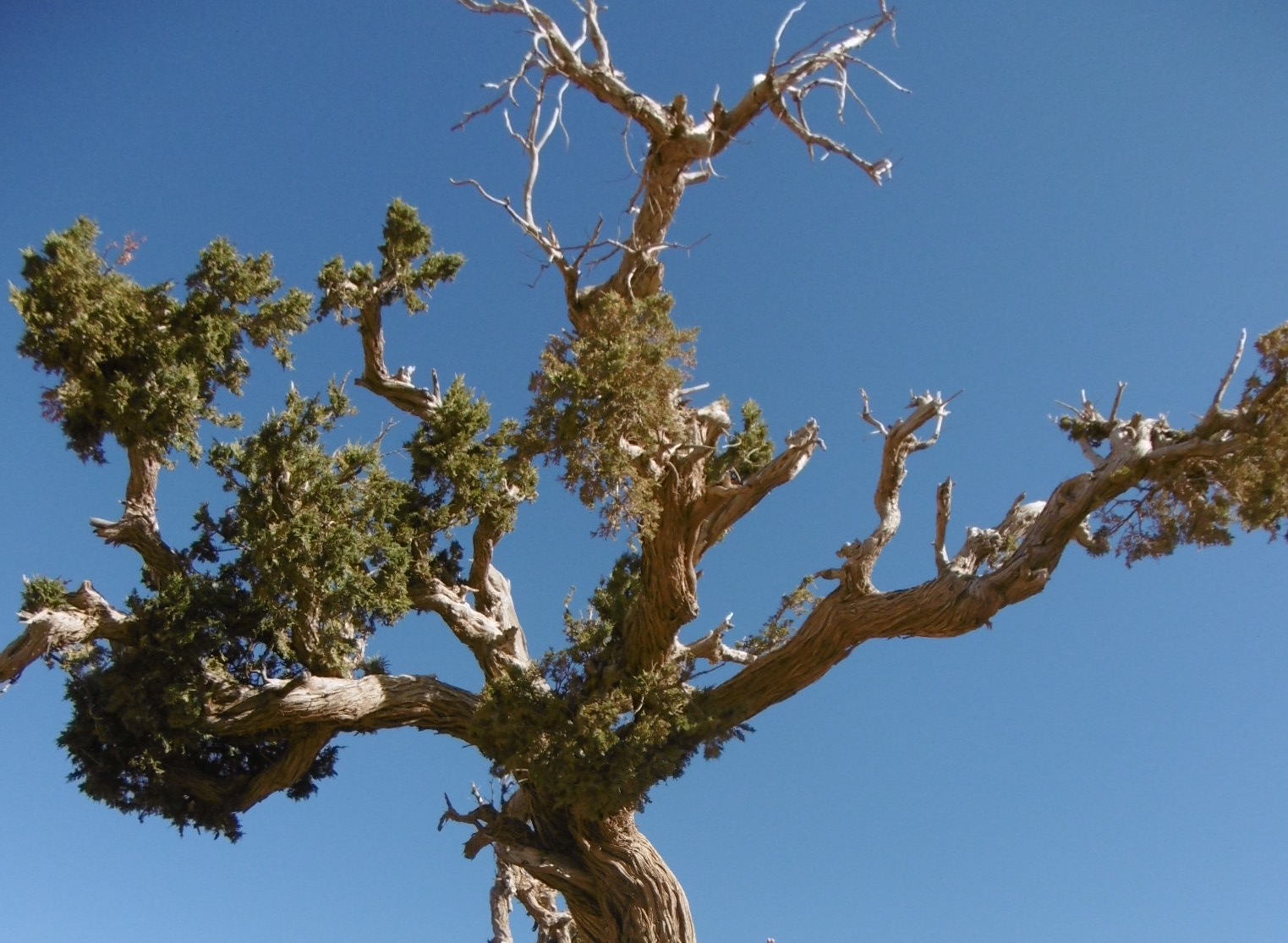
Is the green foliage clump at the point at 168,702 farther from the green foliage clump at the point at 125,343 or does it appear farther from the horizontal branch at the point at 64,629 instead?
the green foliage clump at the point at 125,343

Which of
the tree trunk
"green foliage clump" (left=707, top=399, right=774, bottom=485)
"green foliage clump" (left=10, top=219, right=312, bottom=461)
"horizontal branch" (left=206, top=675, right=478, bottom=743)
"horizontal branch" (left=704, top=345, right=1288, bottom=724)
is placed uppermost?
"green foliage clump" (left=10, top=219, right=312, bottom=461)

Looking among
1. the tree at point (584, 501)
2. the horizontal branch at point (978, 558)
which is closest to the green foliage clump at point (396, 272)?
the tree at point (584, 501)

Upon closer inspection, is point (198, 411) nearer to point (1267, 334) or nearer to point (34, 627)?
point (34, 627)

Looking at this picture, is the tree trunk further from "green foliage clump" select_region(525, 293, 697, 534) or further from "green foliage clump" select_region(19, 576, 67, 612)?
"green foliage clump" select_region(19, 576, 67, 612)

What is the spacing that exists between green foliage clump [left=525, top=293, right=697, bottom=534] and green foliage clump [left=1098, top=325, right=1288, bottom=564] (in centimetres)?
496

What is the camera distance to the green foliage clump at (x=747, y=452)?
36.1 feet

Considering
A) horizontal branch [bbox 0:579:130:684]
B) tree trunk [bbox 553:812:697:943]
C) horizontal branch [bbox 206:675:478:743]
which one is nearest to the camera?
horizontal branch [bbox 0:579:130:684]

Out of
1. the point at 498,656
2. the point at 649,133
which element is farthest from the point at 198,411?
the point at 649,133

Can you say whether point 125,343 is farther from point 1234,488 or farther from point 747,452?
point 1234,488

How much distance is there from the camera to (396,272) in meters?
12.5

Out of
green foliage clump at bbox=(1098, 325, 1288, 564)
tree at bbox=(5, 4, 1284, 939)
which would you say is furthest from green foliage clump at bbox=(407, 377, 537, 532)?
green foliage clump at bbox=(1098, 325, 1288, 564)

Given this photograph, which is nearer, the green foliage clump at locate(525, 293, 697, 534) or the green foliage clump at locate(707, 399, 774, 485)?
the green foliage clump at locate(525, 293, 697, 534)

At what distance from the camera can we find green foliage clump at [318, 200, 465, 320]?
12.1m

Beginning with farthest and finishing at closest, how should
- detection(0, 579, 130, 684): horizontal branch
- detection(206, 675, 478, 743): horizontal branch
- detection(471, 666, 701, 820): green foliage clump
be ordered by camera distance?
1. detection(206, 675, 478, 743): horizontal branch
2. detection(471, 666, 701, 820): green foliage clump
3. detection(0, 579, 130, 684): horizontal branch
